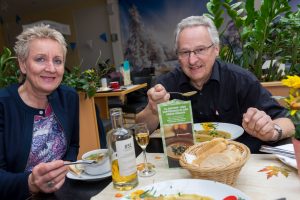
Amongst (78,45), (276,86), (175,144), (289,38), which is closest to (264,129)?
(175,144)

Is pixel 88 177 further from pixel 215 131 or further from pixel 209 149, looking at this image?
pixel 215 131

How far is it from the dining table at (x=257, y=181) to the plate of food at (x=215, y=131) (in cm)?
19

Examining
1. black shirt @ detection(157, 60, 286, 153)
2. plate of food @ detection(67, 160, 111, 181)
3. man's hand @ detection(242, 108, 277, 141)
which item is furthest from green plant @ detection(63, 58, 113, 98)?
man's hand @ detection(242, 108, 277, 141)

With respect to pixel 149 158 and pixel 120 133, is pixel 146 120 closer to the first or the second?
pixel 149 158

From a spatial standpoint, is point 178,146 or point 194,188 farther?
point 178,146

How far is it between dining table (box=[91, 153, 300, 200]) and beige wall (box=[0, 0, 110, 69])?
255 inches

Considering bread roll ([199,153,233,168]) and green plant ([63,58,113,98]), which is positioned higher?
green plant ([63,58,113,98])

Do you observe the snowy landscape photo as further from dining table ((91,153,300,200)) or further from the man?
dining table ((91,153,300,200))

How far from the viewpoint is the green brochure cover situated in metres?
0.89

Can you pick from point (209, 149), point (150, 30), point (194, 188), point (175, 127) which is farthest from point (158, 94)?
point (150, 30)

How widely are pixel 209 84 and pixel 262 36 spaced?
3.22 ft

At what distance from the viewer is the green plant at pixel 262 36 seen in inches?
84.0

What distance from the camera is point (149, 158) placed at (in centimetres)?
102

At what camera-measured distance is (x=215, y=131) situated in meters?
1.19
